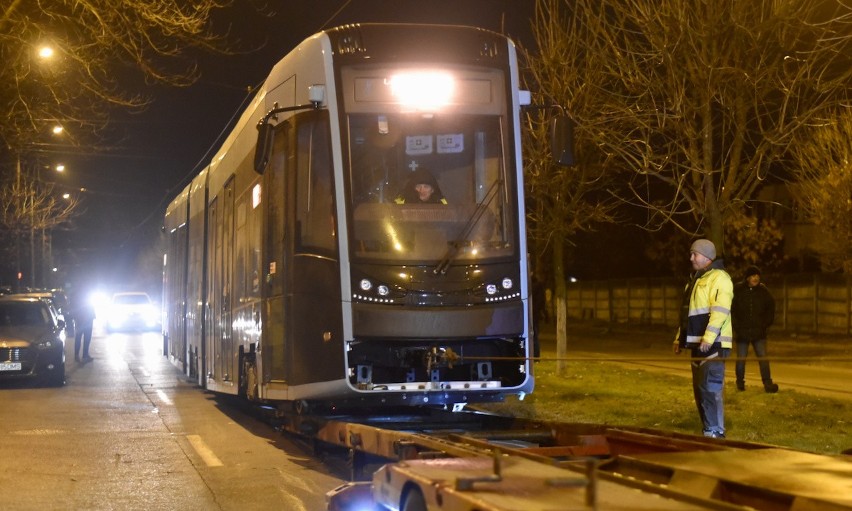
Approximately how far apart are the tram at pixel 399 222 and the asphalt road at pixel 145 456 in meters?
0.96

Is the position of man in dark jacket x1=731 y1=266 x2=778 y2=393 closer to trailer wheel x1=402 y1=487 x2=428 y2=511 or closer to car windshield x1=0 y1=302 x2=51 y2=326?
trailer wheel x1=402 y1=487 x2=428 y2=511

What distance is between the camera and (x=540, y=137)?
18641 mm

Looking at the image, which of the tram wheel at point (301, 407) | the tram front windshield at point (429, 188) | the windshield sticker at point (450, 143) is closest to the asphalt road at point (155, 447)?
the tram wheel at point (301, 407)

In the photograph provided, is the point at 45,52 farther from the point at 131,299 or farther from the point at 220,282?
the point at 131,299

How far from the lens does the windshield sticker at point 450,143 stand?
9969 mm

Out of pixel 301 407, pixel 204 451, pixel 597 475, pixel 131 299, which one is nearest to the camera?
pixel 597 475

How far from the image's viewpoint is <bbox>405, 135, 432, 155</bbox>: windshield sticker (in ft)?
32.5

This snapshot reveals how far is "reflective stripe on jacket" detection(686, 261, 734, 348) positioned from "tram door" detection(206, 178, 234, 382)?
592 centimetres

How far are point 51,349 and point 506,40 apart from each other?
1252cm

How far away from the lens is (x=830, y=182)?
93.5 ft

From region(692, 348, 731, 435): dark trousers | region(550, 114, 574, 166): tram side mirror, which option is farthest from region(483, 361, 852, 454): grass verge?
region(550, 114, 574, 166): tram side mirror

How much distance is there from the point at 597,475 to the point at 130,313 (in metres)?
43.6

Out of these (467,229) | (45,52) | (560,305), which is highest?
(45,52)

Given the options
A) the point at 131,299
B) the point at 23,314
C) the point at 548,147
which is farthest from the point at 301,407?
the point at 131,299
